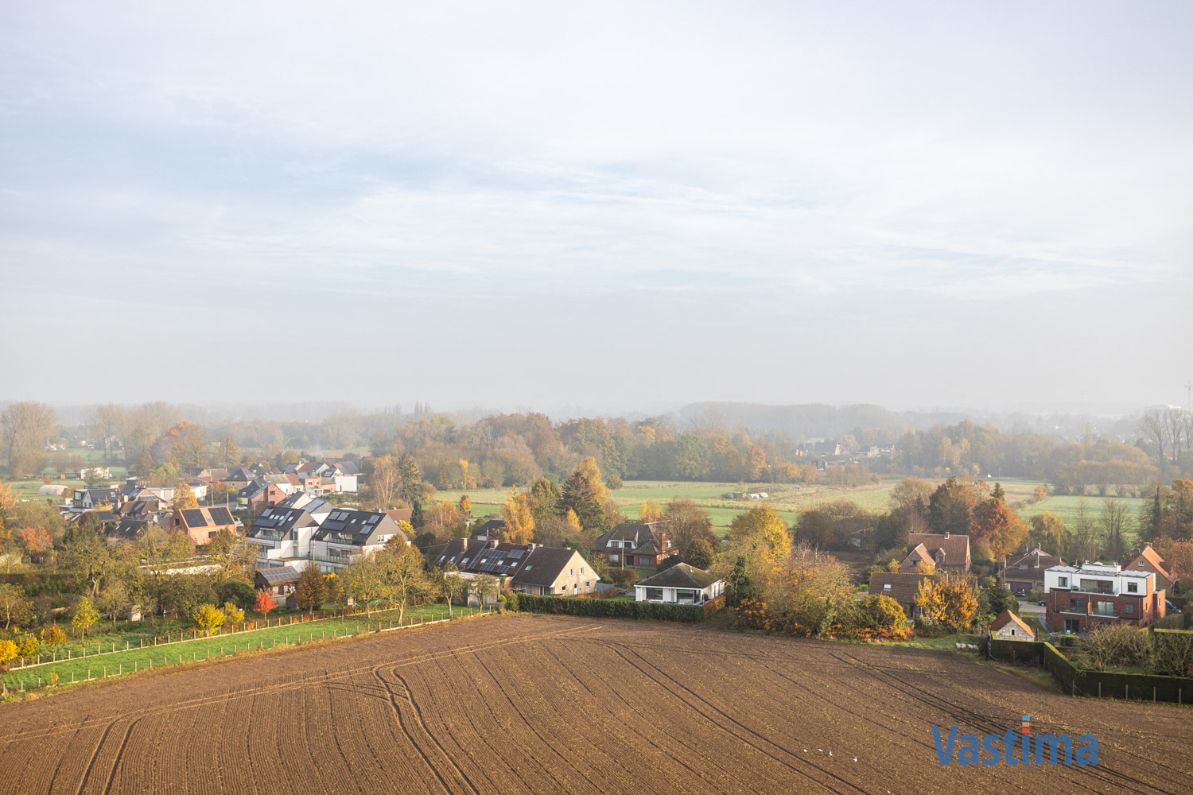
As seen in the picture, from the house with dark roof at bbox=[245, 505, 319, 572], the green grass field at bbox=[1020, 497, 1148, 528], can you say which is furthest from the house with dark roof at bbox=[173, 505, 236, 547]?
the green grass field at bbox=[1020, 497, 1148, 528]

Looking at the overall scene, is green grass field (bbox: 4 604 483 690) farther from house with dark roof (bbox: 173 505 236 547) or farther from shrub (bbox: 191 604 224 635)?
house with dark roof (bbox: 173 505 236 547)

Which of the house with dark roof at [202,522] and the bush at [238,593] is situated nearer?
the bush at [238,593]

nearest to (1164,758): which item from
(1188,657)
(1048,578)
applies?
(1188,657)

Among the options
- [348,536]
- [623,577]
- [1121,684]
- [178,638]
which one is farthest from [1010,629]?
[348,536]

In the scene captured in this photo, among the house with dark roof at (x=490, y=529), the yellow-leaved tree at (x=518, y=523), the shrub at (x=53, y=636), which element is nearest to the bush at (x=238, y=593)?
the shrub at (x=53, y=636)

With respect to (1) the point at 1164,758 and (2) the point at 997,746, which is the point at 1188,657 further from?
(2) the point at 997,746

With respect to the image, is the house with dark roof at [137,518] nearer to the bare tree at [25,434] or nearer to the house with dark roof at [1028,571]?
the bare tree at [25,434]
